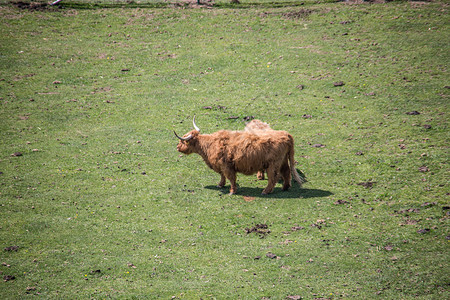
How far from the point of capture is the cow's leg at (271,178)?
37.8 feet

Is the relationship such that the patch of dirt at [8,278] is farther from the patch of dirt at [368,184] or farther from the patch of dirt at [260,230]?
the patch of dirt at [368,184]

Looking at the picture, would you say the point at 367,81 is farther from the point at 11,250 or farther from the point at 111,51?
the point at 11,250

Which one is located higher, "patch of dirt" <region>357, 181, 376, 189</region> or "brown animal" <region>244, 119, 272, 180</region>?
"brown animal" <region>244, 119, 272, 180</region>

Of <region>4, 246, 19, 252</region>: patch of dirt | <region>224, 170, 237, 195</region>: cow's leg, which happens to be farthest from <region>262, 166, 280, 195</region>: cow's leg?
<region>4, 246, 19, 252</region>: patch of dirt

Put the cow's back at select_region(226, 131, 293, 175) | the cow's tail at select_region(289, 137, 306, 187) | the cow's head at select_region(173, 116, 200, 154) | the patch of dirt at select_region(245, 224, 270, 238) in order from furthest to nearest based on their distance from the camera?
the cow's head at select_region(173, 116, 200, 154) → the cow's tail at select_region(289, 137, 306, 187) → the cow's back at select_region(226, 131, 293, 175) → the patch of dirt at select_region(245, 224, 270, 238)

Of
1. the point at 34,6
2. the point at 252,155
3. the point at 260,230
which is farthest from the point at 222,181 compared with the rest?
the point at 34,6

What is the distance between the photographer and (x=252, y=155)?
1144 centimetres

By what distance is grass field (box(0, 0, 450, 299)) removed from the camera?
889cm

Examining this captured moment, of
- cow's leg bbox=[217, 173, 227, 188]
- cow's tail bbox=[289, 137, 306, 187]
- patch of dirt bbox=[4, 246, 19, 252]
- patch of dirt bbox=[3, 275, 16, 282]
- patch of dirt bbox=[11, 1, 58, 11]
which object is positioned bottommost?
A: patch of dirt bbox=[3, 275, 16, 282]

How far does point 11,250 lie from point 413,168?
10327mm

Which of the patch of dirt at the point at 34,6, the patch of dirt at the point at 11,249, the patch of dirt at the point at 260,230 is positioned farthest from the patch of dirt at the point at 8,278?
the patch of dirt at the point at 34,6

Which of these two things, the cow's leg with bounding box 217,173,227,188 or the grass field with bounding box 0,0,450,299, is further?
the cow's leg with bounding box 217,173,227,188

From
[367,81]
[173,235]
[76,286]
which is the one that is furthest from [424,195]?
[76,286]

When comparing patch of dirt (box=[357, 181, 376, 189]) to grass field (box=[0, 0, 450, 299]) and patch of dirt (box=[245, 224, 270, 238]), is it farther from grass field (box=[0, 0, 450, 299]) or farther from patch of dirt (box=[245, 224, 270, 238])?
patch of dirt (box=[245, 224, 270, 238])
